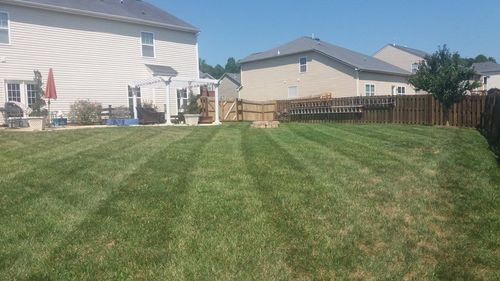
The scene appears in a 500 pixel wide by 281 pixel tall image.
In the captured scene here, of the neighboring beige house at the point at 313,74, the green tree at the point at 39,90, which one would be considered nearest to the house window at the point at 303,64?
the neighboring beige house at the point at 313,74

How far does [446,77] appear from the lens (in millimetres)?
17828

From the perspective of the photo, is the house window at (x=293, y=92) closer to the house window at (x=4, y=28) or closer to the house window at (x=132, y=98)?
the house window at (x=132, y=98)

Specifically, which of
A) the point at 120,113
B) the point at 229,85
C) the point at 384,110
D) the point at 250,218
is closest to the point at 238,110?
the point at 120,113

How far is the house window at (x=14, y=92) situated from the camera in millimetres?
20484

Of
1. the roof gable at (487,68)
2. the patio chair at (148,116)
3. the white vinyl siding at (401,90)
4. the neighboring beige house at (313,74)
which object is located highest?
the roof gable at (487,68)

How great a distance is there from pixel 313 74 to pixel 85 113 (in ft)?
63.2

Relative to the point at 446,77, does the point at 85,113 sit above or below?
below

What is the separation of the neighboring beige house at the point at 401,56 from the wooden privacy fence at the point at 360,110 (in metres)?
23.7

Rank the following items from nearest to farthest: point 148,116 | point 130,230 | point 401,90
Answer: point 130,230
point 148,116
point 401,90

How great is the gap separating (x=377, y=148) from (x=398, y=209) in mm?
5191

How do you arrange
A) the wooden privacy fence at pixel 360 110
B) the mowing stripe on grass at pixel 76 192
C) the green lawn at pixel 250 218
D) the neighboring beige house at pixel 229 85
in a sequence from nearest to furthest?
the green lawn at pixel 250 218 → the mowing stripe on grass at pixel 76 192 → the wooden privacy fence at pixel 360 110 → the neighboring beige house at pixel 229 85

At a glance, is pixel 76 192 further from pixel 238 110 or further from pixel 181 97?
pixel 238 110

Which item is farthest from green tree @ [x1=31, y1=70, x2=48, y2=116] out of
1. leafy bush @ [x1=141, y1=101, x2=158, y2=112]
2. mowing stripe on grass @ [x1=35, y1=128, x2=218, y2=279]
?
mowing stripe on grass @ [x1=35, y1=128, x2=218, y2=279]

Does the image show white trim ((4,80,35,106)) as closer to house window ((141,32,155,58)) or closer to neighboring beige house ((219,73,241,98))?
house window ((141,32,155,58))
